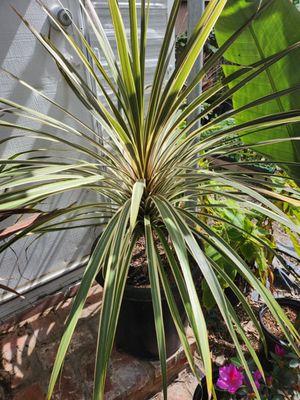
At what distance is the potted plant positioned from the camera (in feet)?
3.34

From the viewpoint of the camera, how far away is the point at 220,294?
2.18 ft

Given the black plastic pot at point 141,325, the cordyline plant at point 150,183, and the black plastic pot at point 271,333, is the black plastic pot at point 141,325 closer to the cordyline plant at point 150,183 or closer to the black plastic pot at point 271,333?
the cordyline plant at point 150,183

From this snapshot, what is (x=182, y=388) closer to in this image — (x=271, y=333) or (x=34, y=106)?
(x=271, y=333)

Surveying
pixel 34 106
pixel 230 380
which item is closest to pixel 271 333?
pixel 230 380

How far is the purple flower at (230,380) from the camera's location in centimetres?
100

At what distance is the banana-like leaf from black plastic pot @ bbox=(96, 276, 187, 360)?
64 cm

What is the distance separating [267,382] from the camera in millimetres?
1081

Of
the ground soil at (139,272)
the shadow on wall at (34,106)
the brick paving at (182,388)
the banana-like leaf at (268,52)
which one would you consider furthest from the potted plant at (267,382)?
the shadow on wall at (34,106)

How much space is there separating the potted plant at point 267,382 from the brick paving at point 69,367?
21 cm

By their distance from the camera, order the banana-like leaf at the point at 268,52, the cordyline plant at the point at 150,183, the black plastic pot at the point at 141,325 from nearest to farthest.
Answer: the cordyline plant at the point at 150,183
the banana-like leaf at the point at 268,52
the black plastic pot at the point at 141,325

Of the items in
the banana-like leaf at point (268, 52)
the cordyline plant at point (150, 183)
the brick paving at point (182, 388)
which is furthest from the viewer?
the brick paving at point (182, 388)

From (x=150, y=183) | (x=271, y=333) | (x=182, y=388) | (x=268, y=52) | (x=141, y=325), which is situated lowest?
(x=182, y=388)

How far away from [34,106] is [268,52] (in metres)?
0.91

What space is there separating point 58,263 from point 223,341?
873 millimetres
